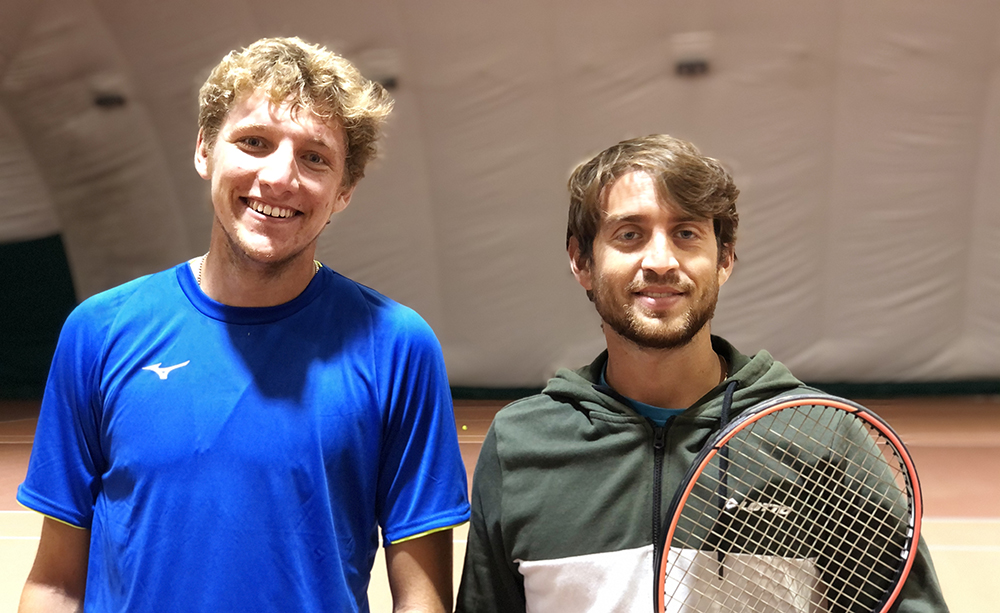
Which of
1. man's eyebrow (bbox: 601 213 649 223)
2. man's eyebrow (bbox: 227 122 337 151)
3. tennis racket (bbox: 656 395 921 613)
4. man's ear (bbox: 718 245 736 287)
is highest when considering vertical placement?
man's eyebrow (bbox: 227 122 337 151)

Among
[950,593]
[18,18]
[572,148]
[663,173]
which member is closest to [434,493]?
[663,173]

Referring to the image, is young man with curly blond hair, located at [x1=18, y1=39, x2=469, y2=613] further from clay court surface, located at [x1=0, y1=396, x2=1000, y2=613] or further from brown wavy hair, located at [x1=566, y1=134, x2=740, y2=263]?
clay court surface, located at [x1=0, y1=396, x2=1000, y2=613]

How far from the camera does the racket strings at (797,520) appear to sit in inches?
66.3

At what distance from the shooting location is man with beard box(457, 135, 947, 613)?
176 centimetres

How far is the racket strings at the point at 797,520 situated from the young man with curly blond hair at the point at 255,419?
21.2 inches

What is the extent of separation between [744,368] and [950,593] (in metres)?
2.69

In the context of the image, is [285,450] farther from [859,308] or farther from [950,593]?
[859,308]

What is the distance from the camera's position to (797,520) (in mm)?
1777

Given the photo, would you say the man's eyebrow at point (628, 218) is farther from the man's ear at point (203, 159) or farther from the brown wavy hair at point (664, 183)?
the man's ear at point (203, 159)

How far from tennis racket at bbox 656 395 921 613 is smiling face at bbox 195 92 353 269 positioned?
3.20ft

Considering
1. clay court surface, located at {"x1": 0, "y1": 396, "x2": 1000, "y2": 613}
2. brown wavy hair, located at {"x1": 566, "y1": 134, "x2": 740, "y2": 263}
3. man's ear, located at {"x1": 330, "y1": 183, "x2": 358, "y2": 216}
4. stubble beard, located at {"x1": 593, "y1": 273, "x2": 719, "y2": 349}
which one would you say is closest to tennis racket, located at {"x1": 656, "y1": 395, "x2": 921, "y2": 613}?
stubble beard, located at {"x1": 593, "y1": 273, "x2": 719, "y2": 349}

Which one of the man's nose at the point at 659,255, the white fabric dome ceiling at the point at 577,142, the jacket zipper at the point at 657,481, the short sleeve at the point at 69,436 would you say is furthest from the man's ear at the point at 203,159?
the white fabric dome ceiling at the point at 577,142

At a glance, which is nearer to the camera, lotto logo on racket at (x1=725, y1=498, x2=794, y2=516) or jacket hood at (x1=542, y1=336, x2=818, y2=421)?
lotto logo on racket at (x1=725, y1=498, x2=794, y2=516)

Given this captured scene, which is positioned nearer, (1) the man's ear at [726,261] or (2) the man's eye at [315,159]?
(2) the man's eye at [315,159]
